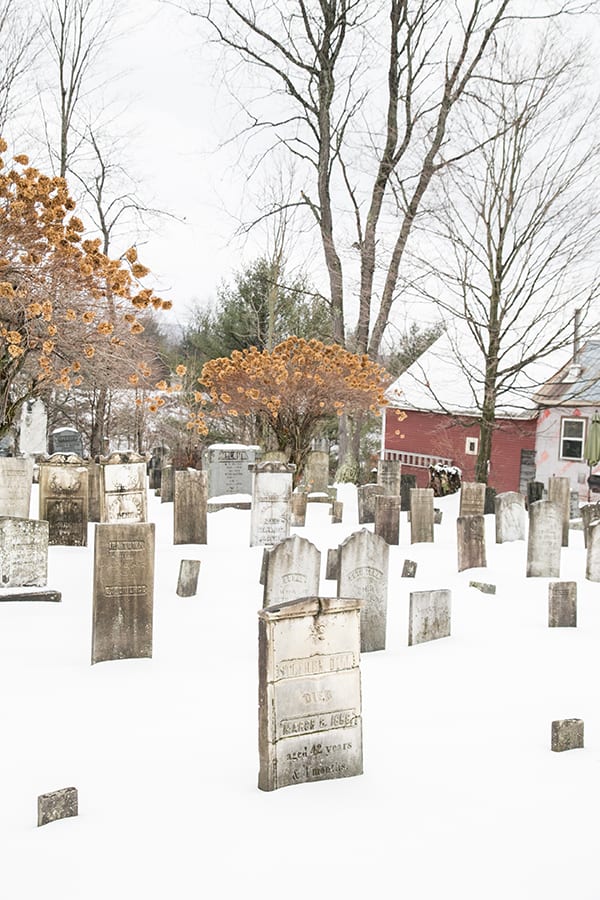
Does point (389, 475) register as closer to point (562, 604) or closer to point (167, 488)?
point (167, 488)

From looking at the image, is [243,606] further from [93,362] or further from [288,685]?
[93,362]

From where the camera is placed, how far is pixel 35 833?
3752mm

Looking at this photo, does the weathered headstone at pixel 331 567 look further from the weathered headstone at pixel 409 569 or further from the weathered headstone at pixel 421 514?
the weathered headstone at pixel 421 514

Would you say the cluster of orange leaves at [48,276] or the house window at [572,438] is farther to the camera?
the house window at [572,438]

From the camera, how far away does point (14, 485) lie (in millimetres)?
10977

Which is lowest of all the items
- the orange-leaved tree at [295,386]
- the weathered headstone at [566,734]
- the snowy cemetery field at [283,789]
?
the snowy cemetery field at [283,789]

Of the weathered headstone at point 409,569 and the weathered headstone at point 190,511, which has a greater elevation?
the weathered headstone at point 190,511

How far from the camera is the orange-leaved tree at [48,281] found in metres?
8.80

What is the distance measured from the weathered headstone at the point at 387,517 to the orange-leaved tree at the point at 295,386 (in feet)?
12.9

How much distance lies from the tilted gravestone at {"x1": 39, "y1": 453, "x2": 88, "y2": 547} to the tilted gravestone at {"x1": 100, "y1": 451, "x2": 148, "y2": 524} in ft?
1.43

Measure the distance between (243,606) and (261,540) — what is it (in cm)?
316

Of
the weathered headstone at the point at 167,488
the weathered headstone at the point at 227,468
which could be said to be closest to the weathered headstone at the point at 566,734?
the weathered headstone at the point at 167,488

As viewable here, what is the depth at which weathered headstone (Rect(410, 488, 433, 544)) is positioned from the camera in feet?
40.6

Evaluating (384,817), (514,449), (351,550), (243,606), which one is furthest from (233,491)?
(384,817)
